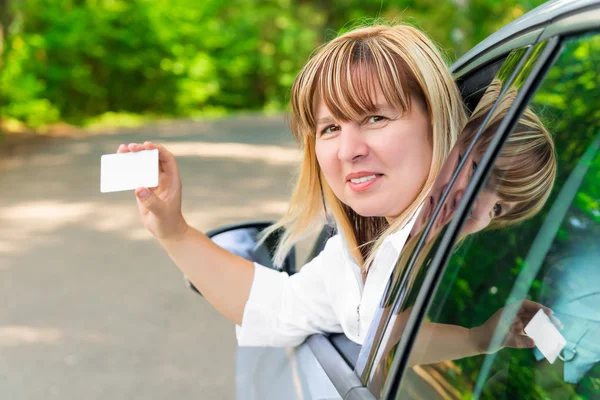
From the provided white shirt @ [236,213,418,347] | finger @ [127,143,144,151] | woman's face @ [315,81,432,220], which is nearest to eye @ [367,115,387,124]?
woman's face @ [315,81,432,220]

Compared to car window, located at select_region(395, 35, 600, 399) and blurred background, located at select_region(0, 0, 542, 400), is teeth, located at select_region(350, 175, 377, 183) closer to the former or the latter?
car window, located at select_region(395, 35, 600, 399)

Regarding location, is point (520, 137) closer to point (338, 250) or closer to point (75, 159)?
point (338, 250)

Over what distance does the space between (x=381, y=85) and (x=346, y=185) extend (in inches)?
9.0

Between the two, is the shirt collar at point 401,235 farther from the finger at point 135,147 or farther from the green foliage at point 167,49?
the green foliage at point 167,49

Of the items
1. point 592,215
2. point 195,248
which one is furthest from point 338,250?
point 592,215

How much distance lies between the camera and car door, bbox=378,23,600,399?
134 centimetres

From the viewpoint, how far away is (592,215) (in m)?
1.42

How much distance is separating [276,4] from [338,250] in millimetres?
23743

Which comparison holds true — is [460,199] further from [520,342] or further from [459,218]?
[520,342]

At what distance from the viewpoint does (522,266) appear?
144 centimetres

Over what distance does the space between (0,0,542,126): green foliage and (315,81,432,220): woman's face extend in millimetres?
10966

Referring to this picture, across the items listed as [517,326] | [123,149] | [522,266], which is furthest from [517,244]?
[123,149]

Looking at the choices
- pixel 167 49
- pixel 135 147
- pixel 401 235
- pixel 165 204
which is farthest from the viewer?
pixel 167 49

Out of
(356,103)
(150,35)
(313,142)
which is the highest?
(356,103)
